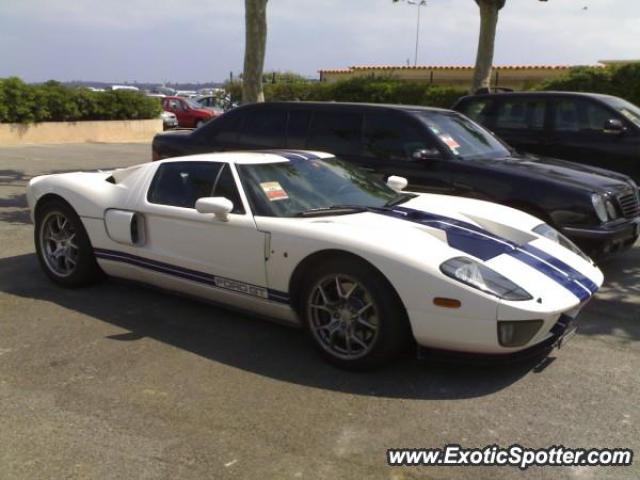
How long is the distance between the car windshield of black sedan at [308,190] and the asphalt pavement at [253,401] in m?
0.89

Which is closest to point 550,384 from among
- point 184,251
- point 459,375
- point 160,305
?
point 459,375

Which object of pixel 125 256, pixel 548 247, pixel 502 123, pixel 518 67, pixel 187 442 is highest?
pixel 518 67

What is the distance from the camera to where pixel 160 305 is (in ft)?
16.5

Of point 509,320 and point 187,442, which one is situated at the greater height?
point 509,320

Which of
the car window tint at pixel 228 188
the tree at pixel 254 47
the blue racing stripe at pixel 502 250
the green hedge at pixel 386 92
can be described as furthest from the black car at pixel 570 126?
the green hedge at pixel 386 92

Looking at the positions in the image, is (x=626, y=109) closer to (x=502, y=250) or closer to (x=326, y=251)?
(x=502, y=250)

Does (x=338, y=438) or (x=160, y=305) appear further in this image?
(x=160, y=305)

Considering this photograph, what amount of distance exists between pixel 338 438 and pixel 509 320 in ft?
3.50

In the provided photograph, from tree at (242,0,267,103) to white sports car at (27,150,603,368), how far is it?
5.44 metres

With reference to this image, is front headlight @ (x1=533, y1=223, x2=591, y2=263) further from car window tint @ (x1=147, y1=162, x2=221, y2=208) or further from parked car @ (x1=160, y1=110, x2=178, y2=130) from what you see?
parked car @ (x1=160, y1=110, x2=178, y2=130)

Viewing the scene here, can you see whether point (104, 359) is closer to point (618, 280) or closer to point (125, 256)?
point (125, 256)

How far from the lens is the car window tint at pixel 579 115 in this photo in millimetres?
8141

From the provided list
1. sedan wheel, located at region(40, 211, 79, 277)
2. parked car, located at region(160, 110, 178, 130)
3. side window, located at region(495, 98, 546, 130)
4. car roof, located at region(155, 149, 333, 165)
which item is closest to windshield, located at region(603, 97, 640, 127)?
side window, located at region(495, 98, 546, 130)

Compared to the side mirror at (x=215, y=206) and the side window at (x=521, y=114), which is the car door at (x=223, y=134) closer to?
the side mirror at (x=215, y=206)
